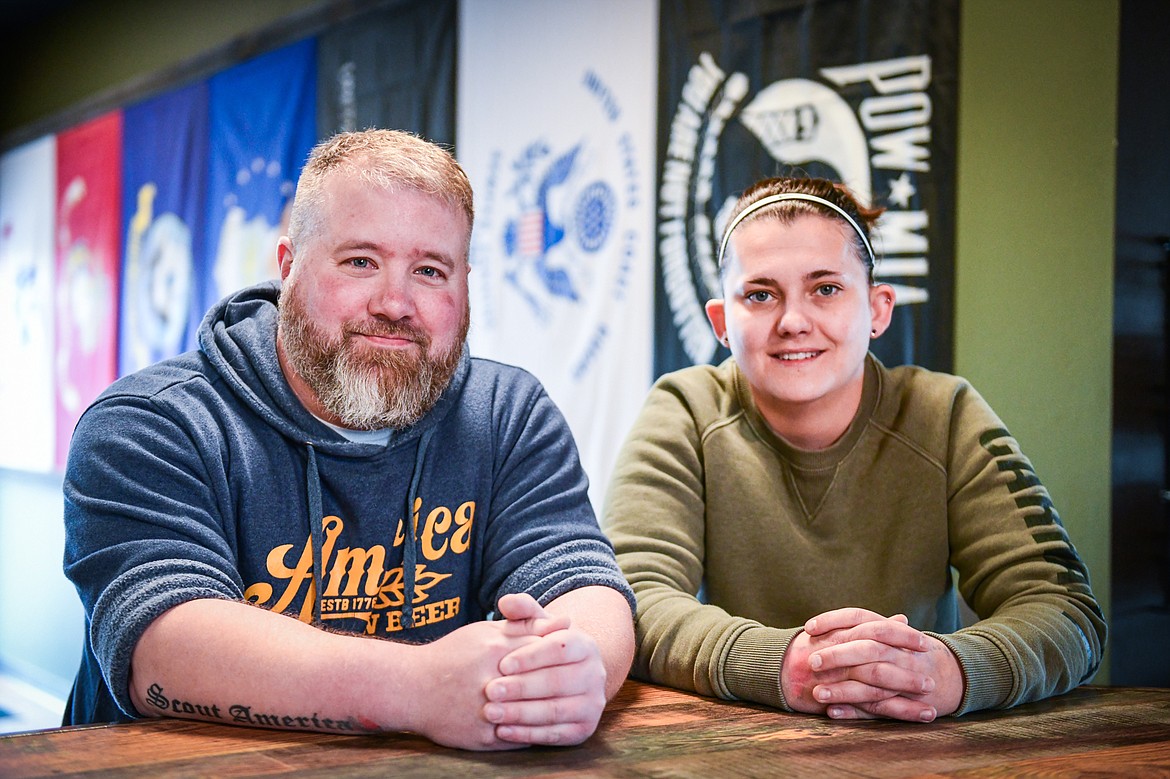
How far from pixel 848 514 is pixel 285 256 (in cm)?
95

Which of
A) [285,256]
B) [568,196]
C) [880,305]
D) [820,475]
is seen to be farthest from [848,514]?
[568,196]

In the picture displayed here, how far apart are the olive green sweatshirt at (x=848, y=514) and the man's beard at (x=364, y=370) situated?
0.39 m

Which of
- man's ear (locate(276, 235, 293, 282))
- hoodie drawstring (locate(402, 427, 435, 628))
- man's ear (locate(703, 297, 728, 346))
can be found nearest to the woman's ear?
man's ear (locate(703, 297, 728, 346))

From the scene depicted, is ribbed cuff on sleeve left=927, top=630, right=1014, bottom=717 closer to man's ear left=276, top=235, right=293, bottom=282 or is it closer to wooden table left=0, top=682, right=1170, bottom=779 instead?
wooden table left=0, top=682, right=1170, bottom=779

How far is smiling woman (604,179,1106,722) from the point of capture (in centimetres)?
168

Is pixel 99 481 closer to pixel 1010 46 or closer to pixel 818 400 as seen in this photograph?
pixel 818 400

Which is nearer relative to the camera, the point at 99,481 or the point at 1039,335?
the point at 99,481

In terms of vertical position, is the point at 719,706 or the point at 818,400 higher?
the point at 818,400

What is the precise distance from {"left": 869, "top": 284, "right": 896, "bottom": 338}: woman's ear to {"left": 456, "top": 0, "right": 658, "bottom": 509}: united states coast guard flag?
4.94 feet

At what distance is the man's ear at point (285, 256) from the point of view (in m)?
1.62

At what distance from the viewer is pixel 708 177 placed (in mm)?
3207

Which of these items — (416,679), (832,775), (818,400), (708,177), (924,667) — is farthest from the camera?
(708,177)

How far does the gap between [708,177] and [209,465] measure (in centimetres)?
209

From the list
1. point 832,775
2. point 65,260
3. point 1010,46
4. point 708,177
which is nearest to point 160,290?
point 65,260
